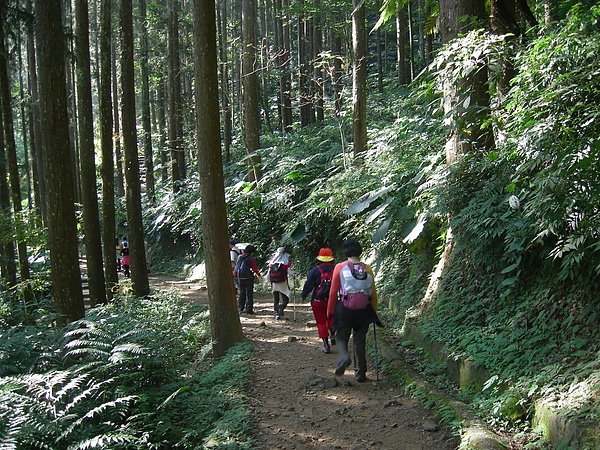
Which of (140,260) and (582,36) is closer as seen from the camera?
(582,36)

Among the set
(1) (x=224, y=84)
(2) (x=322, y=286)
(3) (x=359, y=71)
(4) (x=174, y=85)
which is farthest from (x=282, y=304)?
(1) (x=224, y=84)

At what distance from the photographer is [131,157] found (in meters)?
14.0

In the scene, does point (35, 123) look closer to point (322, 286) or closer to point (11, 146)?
point (11, 146)

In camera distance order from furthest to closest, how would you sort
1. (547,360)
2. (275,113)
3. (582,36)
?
1. (275,113)
2. (582,36)
3. (547,360)

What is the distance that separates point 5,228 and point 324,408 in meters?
12.5

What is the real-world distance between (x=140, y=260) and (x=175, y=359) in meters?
6.52

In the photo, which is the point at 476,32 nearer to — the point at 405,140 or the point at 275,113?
the point at 405,140

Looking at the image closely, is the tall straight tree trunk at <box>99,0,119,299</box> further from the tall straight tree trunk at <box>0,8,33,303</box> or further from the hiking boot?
the hiking boot

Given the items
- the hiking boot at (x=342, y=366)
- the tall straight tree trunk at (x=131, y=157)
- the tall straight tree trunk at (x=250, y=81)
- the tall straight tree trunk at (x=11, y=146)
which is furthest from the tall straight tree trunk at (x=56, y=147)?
the tall straight tree trunk at (x=250, y=81)

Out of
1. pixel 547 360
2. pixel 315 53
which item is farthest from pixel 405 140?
pixel 315 53

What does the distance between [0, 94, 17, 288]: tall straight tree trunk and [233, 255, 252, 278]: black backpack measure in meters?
7.34

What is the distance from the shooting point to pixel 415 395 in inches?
243

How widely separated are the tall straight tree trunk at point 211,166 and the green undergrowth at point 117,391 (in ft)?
3.10

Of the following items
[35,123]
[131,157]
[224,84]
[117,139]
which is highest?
[224,84]
